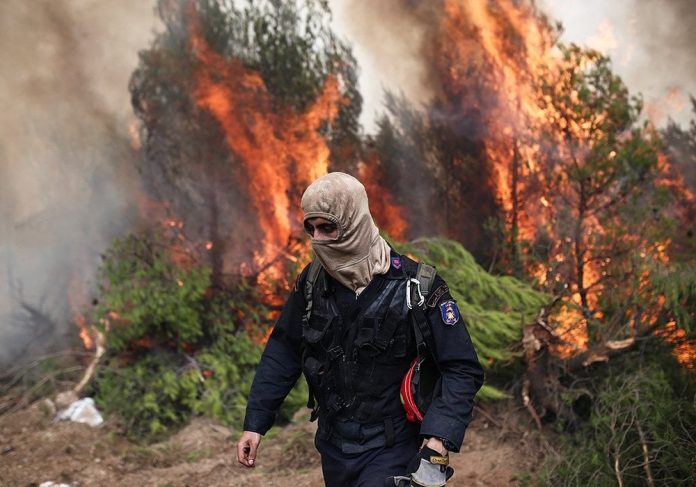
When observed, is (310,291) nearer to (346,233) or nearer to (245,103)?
(346,233)

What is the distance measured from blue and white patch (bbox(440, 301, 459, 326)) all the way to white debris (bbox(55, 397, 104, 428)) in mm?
5024

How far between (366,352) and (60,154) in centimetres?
731

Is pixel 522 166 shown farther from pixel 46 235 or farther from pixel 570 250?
pixel 46 235

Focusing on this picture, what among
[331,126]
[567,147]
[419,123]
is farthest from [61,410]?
[567,147]

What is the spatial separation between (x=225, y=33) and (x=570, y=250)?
5126mm

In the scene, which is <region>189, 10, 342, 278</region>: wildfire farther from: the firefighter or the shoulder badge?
the shoulder badge

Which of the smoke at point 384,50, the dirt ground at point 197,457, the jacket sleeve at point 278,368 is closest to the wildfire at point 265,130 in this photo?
the smoke at point 384,50

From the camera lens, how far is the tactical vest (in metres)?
2.86

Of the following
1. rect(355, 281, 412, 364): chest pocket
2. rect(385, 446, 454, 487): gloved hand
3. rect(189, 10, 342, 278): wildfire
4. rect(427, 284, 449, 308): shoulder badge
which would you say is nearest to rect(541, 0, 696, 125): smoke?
rect(189, 10, 342, 278): wildfire

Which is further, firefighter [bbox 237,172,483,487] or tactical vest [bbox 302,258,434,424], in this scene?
tactical vest [bbox 302,258,434,424]

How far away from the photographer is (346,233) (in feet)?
9.20

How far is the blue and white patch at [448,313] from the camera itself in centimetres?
275

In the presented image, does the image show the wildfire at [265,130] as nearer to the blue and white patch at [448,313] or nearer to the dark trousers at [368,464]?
the dark trousers at [368,464]

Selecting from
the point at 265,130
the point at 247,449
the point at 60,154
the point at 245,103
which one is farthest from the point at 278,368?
the point at 60,154
